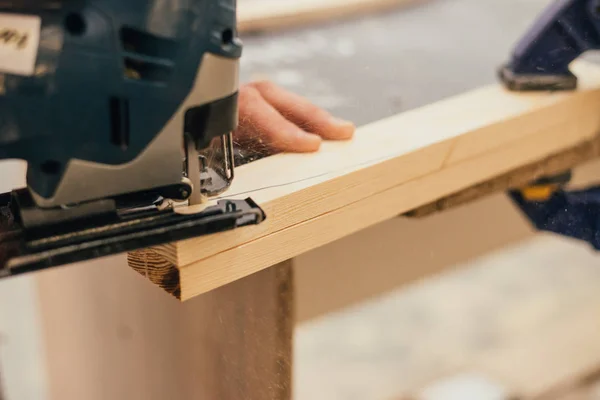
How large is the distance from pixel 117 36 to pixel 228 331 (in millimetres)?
337

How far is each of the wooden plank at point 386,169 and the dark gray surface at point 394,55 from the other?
68 millimetres

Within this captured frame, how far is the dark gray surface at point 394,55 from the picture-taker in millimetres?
770

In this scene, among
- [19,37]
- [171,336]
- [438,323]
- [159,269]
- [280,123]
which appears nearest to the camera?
[19,37]

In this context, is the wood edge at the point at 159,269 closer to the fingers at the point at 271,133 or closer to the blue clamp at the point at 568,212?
the fingers at the point at 271,133

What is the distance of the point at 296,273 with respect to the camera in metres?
0.79

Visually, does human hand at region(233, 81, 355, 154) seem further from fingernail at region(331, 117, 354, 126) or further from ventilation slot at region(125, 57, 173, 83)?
ventilation slot at region(125, 57, 173, 83)

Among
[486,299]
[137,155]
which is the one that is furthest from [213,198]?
[486,299]

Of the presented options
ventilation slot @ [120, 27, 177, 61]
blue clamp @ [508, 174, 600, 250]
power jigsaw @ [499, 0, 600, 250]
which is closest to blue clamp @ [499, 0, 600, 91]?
power jigsaw @ [499, 0, 600, 250]

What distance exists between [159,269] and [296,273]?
11.7 inches

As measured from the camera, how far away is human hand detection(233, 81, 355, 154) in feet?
1.97

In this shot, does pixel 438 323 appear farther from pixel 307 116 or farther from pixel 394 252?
pixel 307 116

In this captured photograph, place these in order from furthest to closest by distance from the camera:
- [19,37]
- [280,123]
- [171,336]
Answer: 1. [171,336]
2. [280,123]
3. [19,37]

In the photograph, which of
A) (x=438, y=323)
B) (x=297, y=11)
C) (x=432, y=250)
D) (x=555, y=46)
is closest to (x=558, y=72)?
(x=555, y=46)

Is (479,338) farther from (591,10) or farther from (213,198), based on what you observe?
(213,198)
